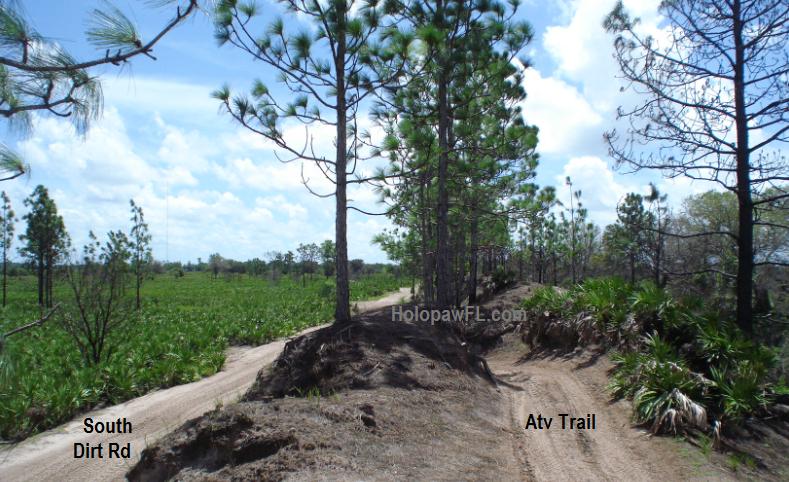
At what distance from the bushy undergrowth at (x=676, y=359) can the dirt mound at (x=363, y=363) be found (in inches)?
101

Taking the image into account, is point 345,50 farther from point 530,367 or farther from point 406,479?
point 530,367

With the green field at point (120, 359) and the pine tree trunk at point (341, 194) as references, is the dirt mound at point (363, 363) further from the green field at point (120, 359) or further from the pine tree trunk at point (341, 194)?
the green field at point (120, 359)

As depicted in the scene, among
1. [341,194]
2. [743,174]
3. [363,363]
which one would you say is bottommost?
[363,363]

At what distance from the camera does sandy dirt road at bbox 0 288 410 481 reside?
21.5 feet

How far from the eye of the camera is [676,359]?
7.16 metres

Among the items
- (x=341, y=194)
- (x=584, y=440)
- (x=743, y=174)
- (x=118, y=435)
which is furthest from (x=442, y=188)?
(x=118, y=435)

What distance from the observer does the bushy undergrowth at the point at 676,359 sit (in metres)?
6.10

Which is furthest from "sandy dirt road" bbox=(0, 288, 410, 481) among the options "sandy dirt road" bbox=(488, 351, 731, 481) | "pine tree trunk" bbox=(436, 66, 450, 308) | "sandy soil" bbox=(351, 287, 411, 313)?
"sandy soil" bbox=(351, 287, 411, 313)


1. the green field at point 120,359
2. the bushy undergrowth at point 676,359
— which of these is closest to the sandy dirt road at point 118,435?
the green field at point 120,359

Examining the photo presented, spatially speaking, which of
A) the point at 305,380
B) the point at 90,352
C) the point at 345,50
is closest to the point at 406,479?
the point at 305,380

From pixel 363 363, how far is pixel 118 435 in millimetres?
4505

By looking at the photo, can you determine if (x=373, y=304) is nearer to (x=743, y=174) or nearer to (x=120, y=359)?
(x=120, y=359)

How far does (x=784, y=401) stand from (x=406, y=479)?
5469 mm

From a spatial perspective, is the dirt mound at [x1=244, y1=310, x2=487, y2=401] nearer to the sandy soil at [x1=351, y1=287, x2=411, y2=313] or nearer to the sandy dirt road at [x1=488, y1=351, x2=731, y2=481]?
the sandy dirt road at [x1=488, y1=351, x2=731, y2=481]
